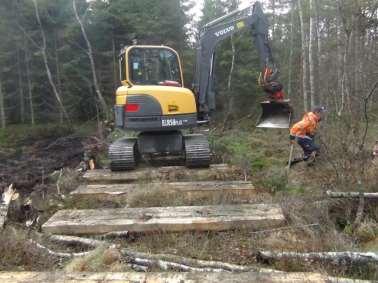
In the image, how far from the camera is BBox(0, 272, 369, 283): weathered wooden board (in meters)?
3.27

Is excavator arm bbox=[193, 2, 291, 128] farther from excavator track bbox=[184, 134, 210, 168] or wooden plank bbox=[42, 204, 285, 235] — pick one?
wooden plank bbox=[42, 204, 285, 235]

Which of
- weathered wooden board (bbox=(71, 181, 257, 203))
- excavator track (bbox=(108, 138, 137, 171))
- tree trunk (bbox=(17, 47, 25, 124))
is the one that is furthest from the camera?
tree trunk (bbox=(17, 47, 25, 124))

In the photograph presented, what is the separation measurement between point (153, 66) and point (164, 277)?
6.54 meters

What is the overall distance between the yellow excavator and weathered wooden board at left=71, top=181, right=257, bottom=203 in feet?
5.78

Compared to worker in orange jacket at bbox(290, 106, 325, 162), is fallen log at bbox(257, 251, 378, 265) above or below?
below

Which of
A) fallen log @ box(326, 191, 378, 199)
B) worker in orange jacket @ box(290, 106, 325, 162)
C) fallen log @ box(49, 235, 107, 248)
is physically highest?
worker in orange jacket @ box(290, 106, 325, 162)

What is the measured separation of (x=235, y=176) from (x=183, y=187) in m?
1.47

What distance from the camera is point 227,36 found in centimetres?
995

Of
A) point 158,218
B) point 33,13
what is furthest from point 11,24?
point 158,218

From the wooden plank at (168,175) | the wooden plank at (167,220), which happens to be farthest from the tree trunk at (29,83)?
the wooden plank at (167,220)

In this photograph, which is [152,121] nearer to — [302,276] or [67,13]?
[302,276]

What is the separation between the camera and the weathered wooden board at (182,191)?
21.3ft

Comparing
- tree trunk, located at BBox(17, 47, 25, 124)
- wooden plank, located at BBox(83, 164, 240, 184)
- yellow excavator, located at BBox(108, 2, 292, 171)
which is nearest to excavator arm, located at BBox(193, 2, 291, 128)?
yellow excavator, located at BBox(108, 2, 292, 171)

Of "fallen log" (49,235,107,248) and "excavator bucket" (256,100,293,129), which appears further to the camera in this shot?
"excavator bucket" (256,100,293,129)
